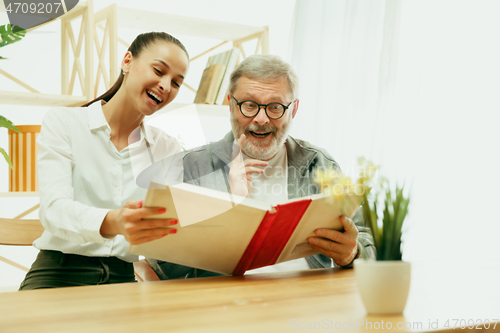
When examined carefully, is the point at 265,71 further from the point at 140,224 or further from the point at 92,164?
the point at 140,224

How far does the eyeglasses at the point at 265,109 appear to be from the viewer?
5.09 ft

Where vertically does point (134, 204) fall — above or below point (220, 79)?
below

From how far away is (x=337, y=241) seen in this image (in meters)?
1.03

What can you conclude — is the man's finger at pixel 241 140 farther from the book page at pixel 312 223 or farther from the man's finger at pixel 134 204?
the man's finger at pixel 134 204

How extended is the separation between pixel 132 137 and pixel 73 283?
503 mm

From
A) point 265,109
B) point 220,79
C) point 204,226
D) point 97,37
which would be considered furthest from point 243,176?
point 97,37

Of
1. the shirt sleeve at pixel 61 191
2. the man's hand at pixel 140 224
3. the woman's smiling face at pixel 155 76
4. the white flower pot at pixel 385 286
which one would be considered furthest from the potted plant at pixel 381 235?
the woman's smiling face at pixel 155 76

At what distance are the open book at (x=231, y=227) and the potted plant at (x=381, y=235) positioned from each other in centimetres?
14

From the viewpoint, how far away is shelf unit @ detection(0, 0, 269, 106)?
2031 mm

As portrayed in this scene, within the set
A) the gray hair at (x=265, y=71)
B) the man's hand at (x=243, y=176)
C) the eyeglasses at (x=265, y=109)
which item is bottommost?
the man's hand at (x=243, y=176)

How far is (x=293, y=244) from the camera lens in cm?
100

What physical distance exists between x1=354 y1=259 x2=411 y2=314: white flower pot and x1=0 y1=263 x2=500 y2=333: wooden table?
0.02 meters

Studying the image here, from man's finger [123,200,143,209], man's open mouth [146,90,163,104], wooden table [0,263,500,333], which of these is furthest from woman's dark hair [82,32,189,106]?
wooden table [0,263,500,333]

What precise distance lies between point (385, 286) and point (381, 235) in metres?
0.07
